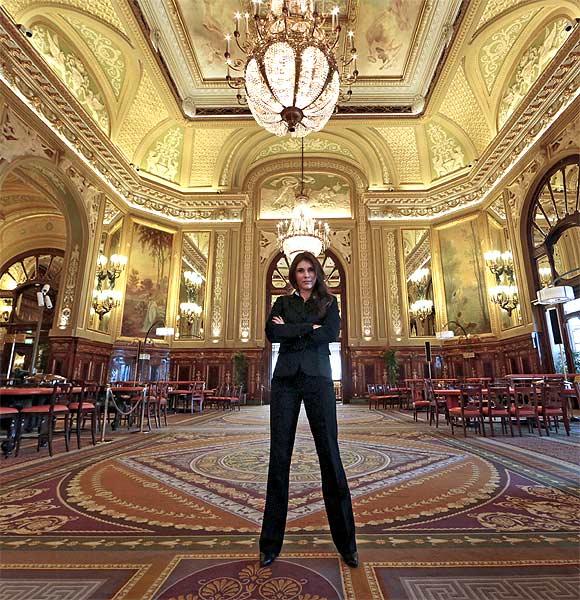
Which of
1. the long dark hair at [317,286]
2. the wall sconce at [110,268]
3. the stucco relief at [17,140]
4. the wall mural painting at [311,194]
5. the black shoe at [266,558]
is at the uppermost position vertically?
the wall mural painting at [311,194]

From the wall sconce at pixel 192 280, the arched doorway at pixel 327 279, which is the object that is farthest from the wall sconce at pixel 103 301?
the arched doorway at pixel 327 279

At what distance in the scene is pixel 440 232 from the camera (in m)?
12.4

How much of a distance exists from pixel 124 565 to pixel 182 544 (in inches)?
10.2

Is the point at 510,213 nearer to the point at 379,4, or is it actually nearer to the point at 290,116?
the point at 379,4

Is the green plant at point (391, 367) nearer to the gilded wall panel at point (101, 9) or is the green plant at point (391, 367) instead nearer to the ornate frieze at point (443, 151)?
the ornate frieze at point (443, 151)

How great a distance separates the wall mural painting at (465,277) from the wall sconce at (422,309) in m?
0.57

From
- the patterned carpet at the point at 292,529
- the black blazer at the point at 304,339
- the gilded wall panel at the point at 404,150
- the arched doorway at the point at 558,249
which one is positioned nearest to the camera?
the patterned carpet at the point at 292,529

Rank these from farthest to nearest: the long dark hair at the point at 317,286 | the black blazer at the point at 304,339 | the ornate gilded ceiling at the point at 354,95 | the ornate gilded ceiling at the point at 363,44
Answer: the ornate gilded ceiling at the point at 363,44, the ornate gilded ceiling at the point at 354,95, the long dark hair at the point at 317,286, the black blazer at the point at 304,339

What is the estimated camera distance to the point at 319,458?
140 cm

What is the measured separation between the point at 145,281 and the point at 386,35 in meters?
Answer: 10.3

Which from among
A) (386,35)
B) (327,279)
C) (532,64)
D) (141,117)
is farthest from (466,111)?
(141,117)

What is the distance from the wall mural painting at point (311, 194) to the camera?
1362 cm

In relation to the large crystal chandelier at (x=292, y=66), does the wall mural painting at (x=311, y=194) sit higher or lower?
higher

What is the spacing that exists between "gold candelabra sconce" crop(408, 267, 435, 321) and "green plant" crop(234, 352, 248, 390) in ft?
19.9
